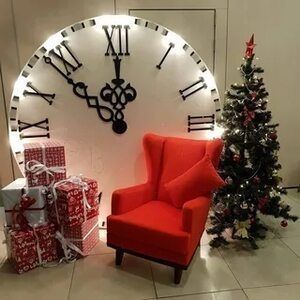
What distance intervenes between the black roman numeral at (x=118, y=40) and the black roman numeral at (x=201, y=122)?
2.94ft

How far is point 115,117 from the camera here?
2990mm

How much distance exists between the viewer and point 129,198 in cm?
255

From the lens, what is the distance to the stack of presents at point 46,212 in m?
2.46

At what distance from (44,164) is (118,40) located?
130 centimetres

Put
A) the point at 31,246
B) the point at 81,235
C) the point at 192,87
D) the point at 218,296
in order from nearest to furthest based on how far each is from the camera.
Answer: the point at 218,296, the point at 31,246, the point at 81,235, the point at 192,87

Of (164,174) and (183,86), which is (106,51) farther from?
(164,174)

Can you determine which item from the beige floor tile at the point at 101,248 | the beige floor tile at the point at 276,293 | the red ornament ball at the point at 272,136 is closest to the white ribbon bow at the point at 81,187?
the beige floor tile at the point at 101,248

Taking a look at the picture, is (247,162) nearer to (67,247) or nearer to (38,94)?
(67,247)

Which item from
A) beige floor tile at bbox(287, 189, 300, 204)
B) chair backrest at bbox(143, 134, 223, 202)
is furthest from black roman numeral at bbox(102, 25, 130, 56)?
beige floor tile at bbox(287, 189, 300, 204)

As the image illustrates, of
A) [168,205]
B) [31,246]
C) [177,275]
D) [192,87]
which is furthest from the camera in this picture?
[192,87]

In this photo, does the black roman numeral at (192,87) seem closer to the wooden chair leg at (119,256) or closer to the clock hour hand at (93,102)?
the clock hour hand at (93,102)

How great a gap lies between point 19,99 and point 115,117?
2.89 ft

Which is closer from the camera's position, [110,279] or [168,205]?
[110,279]

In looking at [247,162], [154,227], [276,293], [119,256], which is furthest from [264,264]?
[119,256]
